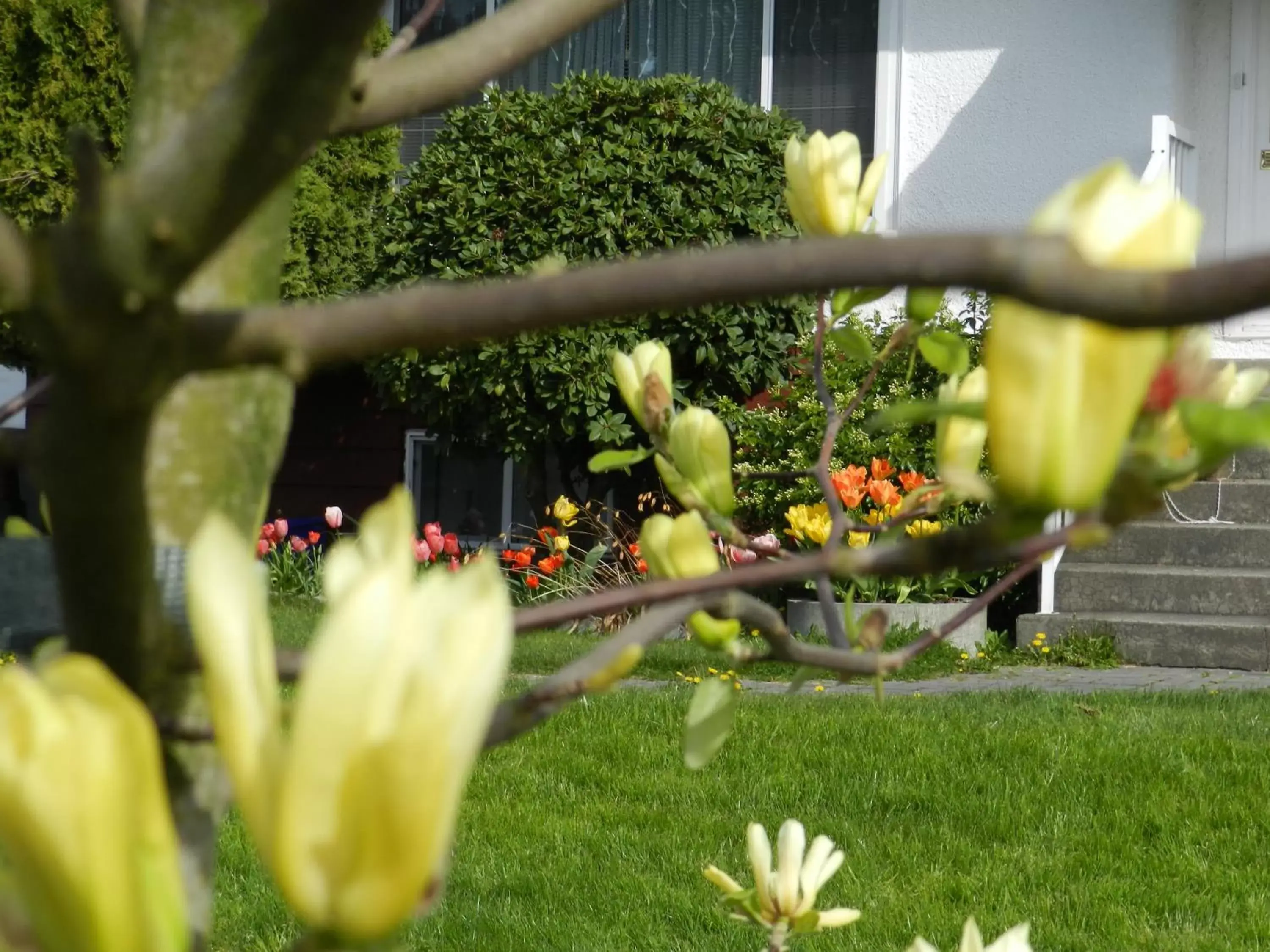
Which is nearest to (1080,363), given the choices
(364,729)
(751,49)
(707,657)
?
(364,729)

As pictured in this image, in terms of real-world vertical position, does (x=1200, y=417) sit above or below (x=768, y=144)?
below

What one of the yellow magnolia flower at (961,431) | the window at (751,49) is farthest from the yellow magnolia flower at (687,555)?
the window at (751,49)

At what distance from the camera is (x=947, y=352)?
2.71 ft

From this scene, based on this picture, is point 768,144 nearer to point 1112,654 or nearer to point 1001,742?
point 1112,654

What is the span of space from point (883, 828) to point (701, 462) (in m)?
3.34

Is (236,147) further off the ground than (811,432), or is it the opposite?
(236,147)

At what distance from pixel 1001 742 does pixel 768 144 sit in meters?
4.48

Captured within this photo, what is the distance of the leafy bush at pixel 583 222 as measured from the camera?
789 cm

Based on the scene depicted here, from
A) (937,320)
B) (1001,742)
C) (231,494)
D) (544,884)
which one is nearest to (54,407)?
(231,494)

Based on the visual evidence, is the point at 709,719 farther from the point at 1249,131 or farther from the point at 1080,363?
the point at 1249,131

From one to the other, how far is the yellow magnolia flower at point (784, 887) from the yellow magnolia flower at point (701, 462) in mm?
407

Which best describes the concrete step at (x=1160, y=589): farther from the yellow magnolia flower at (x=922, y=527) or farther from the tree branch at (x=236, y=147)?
the tree branch at (x=236, y=147)

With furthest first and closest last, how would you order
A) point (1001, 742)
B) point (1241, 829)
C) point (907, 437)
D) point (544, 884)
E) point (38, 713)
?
point (907, 437) → point (1001, 742) → point (1241, 829) → point (544, 884) → point (38, 713)

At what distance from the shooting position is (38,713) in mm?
357
